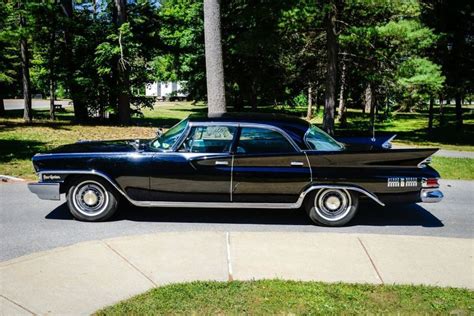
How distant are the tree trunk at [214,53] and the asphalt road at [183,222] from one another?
16.3 feet

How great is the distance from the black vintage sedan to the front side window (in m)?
0.01

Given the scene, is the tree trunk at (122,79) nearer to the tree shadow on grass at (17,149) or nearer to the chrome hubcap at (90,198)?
the tree shadow on grass at (17,149)

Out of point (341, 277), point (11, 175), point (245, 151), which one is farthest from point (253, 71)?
point (341, 277)

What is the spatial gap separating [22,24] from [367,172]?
57.8 ft

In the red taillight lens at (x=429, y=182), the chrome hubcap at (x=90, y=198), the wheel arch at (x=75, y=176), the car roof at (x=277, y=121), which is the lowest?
the chrome hubcap at (x=90, y=198)

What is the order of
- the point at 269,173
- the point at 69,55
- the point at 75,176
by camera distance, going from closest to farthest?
the point at 269,173
the point at 75,176
the point at 69,55

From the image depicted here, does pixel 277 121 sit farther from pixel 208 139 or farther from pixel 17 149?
pixel 17 149

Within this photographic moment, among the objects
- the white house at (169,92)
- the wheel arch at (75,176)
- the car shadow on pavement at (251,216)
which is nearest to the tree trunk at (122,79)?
the car shadow on pavement at (251,216)

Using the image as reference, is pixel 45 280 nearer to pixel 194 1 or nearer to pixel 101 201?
pixel 101 201

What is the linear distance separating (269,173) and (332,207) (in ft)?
3.51

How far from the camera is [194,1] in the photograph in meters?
27.6

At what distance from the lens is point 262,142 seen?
21.0 ft

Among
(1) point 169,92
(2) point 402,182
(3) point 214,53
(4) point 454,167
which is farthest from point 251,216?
(1) point 169,92

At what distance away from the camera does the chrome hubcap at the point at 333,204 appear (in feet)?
21.2
